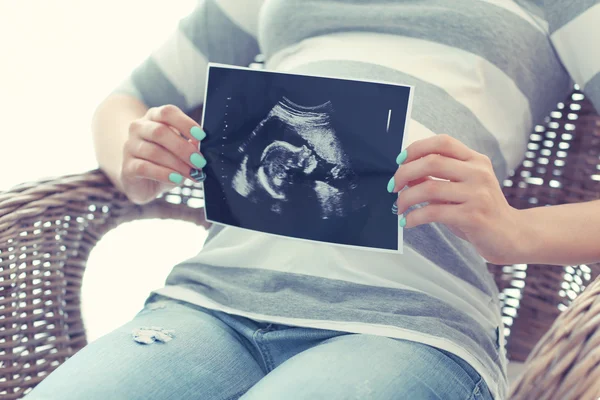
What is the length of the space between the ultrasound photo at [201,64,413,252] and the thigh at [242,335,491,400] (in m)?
0.10

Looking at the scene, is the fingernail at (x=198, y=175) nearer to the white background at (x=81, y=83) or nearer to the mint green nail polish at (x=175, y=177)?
the mint green nail polish at (x=175, y=177)

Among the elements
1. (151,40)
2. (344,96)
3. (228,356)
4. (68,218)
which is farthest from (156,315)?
(151,40)

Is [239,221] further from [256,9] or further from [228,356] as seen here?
[256,9]

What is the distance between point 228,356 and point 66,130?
100 centimetres

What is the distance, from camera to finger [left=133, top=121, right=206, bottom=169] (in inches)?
25.7

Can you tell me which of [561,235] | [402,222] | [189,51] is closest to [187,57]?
[189,51]

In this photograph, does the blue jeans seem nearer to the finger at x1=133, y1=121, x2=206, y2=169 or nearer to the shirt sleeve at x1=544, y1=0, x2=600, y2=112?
the finger at x1=133, y1=121, x2=206, y2=169

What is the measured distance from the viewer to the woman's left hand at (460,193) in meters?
0.55

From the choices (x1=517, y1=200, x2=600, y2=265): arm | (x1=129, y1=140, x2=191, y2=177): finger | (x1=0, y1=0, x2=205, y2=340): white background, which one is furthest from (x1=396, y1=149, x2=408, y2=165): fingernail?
(x1=0, y1=0, x2=205, y2=340): white background

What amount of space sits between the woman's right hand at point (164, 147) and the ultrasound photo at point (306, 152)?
0.9 inches

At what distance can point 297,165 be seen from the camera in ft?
2.00

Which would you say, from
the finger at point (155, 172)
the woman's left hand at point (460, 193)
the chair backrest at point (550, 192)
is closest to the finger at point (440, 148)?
the woman's left hand at point (460, 193)

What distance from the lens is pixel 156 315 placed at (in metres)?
0.68

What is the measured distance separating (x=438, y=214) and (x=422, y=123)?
6.0 inches
